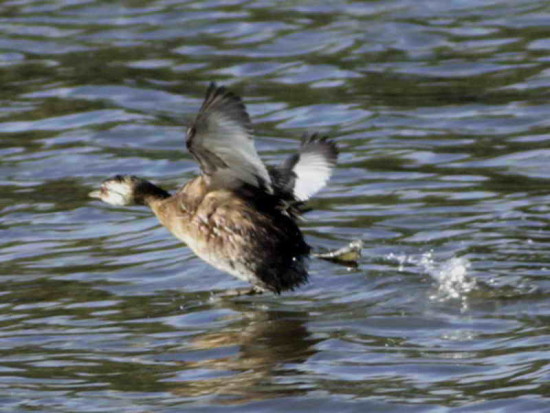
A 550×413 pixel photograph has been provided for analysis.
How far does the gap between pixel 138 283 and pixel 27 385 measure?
6.76 feet

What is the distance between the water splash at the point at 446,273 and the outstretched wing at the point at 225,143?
1162 millimetres

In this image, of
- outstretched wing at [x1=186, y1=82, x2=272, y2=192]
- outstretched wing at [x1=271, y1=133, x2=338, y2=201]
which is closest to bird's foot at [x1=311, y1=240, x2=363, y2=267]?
outstretched wing at [x1=271, y1=133, x2=338, y2=201]

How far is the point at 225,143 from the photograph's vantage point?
305 inches

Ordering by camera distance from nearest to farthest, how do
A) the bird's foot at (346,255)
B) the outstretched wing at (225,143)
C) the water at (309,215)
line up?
the water at (309,215)
the outstretched wing at (225,143)
the bird's foot at (346,255)

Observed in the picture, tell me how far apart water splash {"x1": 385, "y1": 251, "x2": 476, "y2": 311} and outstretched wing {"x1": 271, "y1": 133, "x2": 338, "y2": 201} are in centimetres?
91

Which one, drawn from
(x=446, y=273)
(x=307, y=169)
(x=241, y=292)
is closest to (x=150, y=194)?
(x=241, y=292)

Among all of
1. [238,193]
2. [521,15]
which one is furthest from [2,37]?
[238,193]

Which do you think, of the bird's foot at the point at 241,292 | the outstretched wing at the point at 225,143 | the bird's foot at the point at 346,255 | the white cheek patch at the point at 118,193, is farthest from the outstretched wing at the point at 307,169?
the white cheek patch at the point at 118,193

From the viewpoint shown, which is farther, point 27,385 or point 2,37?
point 2,37

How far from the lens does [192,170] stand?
38.6 feet

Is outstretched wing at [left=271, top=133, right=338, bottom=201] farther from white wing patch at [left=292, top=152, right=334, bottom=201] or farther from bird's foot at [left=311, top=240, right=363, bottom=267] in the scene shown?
bird's foot at [left=311, top=240, right=363, bottom=267]

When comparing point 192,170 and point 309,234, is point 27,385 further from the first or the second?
point 192,170

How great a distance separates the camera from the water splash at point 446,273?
8.23 meters

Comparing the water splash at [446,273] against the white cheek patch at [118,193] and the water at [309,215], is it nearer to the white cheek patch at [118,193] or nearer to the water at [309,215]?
the water at [309,215]
